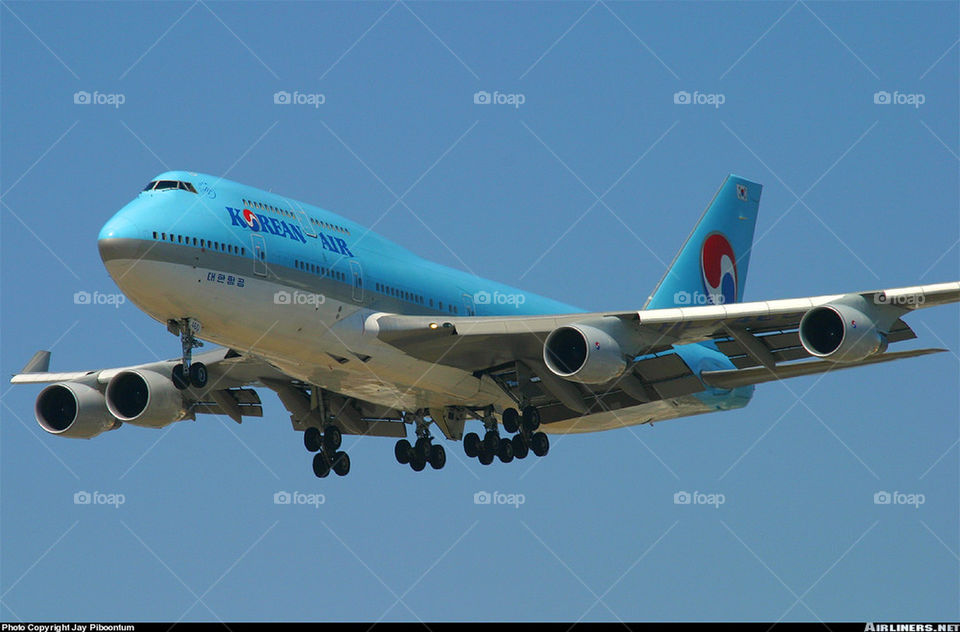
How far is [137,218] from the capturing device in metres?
27.6

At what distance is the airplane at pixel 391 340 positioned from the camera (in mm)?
28203

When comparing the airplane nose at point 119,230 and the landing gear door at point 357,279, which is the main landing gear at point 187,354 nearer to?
the airplane nose at point 119,230

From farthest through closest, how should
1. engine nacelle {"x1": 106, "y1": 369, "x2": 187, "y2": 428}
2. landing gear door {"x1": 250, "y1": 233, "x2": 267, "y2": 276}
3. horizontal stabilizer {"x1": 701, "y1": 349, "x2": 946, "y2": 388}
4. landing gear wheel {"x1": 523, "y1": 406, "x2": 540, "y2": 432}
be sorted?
1. engine nacelle {"x1": 106, "y1": 369, "x2": 187, "y2": 428}
2. landing gear wheel {"x1": 523, "y1": 406, "x2": 540, "y2": 432}
3. horizontal stabilizer {"x1": 701, "y1": 349, "x2": 946, "y2": 388}
4. landing gear door {"x1": 250, "y1": 233, "x2": 267, "y2": 276}

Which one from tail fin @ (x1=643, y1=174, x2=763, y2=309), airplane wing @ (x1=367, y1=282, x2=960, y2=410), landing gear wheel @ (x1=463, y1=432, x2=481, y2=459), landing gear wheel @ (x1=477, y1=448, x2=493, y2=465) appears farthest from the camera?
tail fin @ (x1=643, y1=174, x2=763, y2=309)

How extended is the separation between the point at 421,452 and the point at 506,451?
113 inches

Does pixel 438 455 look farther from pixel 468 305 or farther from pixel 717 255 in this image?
pixel 717 255

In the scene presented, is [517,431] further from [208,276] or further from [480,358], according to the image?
[208,276]

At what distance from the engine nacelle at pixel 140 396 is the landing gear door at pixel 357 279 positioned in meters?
8.44

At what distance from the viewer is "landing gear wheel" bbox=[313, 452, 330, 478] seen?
3709 centimetres

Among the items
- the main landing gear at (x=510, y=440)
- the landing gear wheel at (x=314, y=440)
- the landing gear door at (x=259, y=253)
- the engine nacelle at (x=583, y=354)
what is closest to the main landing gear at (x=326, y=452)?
the landing gear wheel at (x=314, y=440)

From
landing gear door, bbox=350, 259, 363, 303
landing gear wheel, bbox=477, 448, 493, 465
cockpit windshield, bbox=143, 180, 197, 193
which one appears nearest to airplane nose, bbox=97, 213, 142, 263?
cockpit windshield, bbox=143, 180, 197, 193

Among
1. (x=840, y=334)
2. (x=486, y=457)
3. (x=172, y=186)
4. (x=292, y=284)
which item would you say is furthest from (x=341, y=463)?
(x=840, y=334)

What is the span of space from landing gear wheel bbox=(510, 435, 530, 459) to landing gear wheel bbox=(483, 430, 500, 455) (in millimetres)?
608

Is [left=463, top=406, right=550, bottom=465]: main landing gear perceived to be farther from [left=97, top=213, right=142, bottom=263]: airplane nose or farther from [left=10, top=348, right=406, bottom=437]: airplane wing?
[left=97, top=213, right=142, bottom=263]: airplane nose
